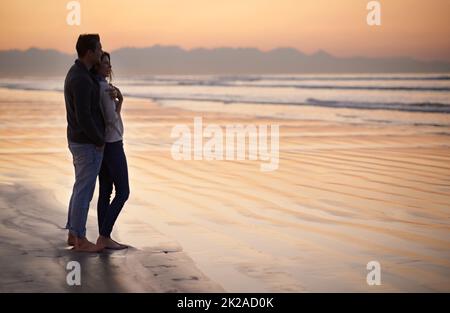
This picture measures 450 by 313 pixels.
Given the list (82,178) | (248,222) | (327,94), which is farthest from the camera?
(327,94)

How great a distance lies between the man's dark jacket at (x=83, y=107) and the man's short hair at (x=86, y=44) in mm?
92

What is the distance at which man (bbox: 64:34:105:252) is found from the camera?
5996 millimetres

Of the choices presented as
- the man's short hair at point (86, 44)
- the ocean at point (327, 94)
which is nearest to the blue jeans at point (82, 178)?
the man's short hair at point (86, 44)

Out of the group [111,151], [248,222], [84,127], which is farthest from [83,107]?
[248,222]

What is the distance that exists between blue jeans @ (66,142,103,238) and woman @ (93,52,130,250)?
138 mm

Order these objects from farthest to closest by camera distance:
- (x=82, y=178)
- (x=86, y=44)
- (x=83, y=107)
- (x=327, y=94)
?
(x=327, y=94) < (x=82, y=178) < (x=86, y=44) < (x=83, y=107)

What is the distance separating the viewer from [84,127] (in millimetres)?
6012

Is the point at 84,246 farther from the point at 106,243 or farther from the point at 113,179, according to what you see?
the point at 113,179

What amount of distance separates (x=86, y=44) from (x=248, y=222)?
95.8 inches

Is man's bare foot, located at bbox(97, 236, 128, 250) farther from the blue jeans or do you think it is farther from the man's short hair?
the man's short hair

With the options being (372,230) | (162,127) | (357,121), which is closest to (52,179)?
(372,230)

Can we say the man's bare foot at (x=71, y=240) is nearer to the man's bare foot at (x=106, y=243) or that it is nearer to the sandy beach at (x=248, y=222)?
the sandy beach at (x=248, y=222)
